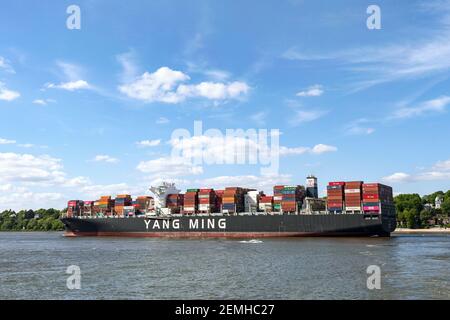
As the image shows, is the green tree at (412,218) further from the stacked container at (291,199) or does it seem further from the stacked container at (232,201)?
the stacked container at (232,201)

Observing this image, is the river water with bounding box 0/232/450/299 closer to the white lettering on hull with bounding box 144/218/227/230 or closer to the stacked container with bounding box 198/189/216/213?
the white lettering on hull with bounding box 144/218/227/230

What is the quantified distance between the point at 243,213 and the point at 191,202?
15031 mm

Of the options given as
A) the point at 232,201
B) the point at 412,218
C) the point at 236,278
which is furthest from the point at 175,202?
the point at 412,218

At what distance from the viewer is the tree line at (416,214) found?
147625mm

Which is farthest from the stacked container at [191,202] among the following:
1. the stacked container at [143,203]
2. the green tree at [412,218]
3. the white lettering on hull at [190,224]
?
the green tree at [412,218]

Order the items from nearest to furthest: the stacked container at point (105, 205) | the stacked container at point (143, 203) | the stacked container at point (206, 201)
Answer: the stacked container at point (206, 201) < the stacked container at point (143, 203) < the stacked container at point (105, 205)

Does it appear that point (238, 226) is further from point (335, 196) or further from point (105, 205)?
point (105, 205)

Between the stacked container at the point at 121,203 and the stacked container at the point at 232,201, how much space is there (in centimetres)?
3016

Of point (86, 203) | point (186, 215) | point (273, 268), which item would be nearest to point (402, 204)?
point (186, 215)

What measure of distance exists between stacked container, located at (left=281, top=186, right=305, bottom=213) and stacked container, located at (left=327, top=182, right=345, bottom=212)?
25.3 feet

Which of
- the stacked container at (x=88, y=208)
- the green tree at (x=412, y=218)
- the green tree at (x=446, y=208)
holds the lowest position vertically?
the green tree at (x=412, y=218)

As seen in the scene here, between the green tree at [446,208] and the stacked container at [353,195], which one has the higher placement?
the stacked container at [353,195]

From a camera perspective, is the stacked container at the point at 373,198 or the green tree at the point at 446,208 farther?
the green tree at the point at 446,208

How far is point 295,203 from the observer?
8481cm
